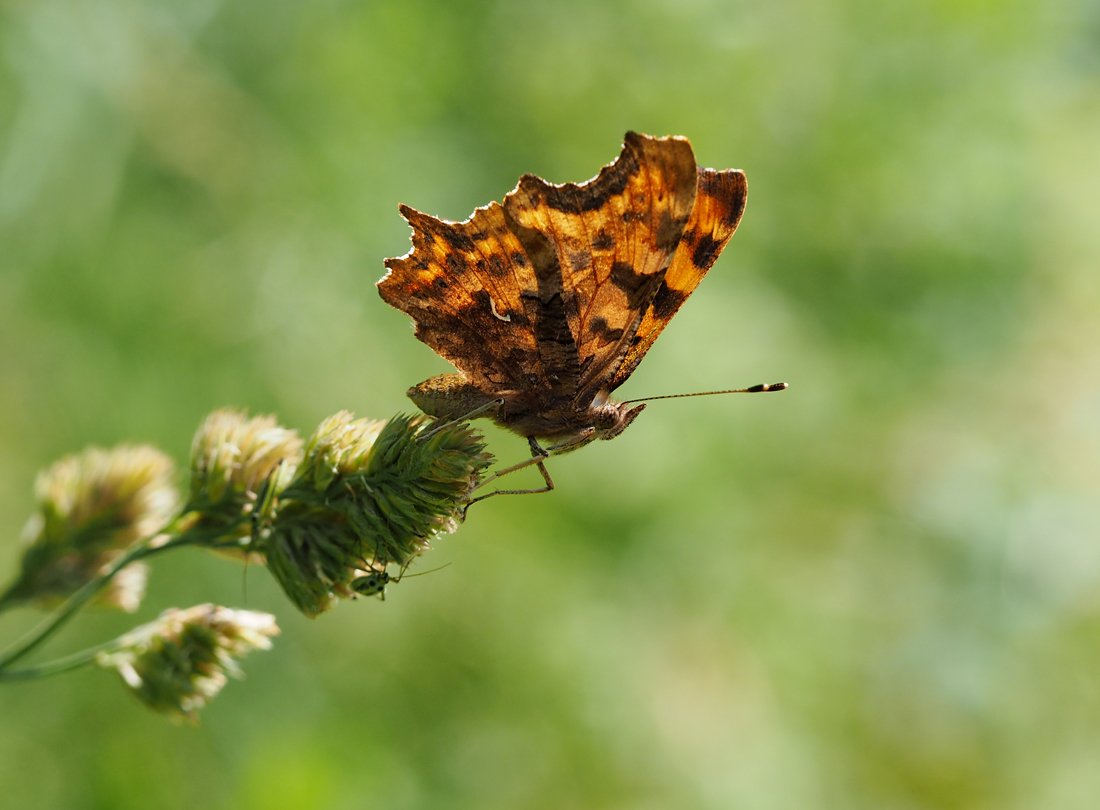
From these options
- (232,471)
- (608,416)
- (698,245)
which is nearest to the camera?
(232,471)

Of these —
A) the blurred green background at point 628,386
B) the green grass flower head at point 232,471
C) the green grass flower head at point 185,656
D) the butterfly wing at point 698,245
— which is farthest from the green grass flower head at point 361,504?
the blurred green background at point 628,386

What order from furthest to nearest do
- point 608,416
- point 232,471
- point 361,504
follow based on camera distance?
1. point 608,416
2. point 232,471
3. point 361,504

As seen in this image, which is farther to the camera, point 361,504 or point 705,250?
point 705,250

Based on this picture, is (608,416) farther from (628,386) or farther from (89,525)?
(628,386)

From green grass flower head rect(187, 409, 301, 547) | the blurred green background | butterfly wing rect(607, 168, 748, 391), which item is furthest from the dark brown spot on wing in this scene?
the blurred green background

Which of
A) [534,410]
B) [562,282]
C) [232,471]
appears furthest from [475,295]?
[232,471]
